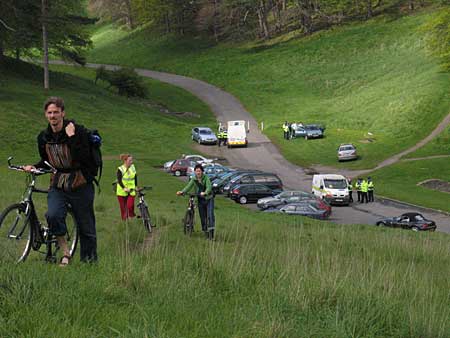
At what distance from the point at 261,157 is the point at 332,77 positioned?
37.7m

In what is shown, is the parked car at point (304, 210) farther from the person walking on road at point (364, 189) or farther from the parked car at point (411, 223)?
the person walking on road at point (364, 189)

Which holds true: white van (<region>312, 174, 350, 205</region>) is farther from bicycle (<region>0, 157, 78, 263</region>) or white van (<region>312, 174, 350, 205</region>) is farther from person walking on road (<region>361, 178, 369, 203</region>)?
bicycle (<region>0, 157, 78, 263</region>)

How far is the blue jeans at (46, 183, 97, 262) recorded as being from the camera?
7855 millimetres

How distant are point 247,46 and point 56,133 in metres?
108

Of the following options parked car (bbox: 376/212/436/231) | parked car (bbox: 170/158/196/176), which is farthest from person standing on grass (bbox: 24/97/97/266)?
parked car (bbox: 170/158/196/176)

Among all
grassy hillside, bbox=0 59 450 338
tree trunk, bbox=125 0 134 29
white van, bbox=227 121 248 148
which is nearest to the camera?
grassy hillside, bbox=0 59 450 338

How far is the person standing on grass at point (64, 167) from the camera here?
771 centimetres

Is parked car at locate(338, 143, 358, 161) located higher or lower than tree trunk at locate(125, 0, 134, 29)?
lower

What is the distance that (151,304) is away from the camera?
Result: 5.96 m

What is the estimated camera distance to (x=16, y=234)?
766 centimetres

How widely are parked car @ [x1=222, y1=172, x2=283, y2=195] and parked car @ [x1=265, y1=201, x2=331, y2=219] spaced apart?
25.9ft

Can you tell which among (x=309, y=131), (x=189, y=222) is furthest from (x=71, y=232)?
(x=309, y=131)

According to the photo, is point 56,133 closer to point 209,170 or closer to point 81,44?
point 209,170

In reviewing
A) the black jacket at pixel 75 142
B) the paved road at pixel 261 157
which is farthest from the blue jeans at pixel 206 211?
the paved road at pixel 261 157
